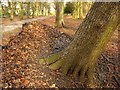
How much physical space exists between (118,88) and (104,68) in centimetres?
82

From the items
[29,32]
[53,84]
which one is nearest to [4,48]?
[29,32]

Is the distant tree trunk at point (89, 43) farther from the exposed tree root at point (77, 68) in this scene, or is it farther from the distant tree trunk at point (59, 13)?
the distant tree trunk at point (59, 13)

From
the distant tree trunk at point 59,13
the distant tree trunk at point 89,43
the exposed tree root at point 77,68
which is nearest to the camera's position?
the distant tree trunk at point 89,43

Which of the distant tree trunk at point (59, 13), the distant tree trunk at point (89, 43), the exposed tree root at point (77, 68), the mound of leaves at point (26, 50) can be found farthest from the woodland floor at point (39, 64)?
the distant tree trunk at point (59, 13)

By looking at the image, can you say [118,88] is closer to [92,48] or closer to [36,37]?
[92,48]

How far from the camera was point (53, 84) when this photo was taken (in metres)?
5.24

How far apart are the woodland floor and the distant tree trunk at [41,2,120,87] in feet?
0.73

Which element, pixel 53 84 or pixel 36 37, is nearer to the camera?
pixel 53 84

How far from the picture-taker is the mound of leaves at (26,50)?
527 centimetres

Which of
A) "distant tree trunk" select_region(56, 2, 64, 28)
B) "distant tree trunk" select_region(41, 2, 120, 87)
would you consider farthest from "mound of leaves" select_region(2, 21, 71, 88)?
"distant tree trunk" select_region(56, 2, 64, 28)

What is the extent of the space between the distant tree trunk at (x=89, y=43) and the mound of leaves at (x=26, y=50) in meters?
0.54

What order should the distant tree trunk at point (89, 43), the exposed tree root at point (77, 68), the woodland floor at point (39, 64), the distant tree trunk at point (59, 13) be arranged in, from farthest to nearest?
1. the distant tree trunk at point (59, 13)
2. the exposed tree root at point (77, 68)
3. the woodland floor at point (39, 64)
4. the distant tree trunk at point (89, 43)

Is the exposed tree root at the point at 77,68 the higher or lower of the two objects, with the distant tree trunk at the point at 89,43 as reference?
lower

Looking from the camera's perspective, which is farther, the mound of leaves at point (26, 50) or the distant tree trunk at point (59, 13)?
the distant tree trunk at point (59, 13)
